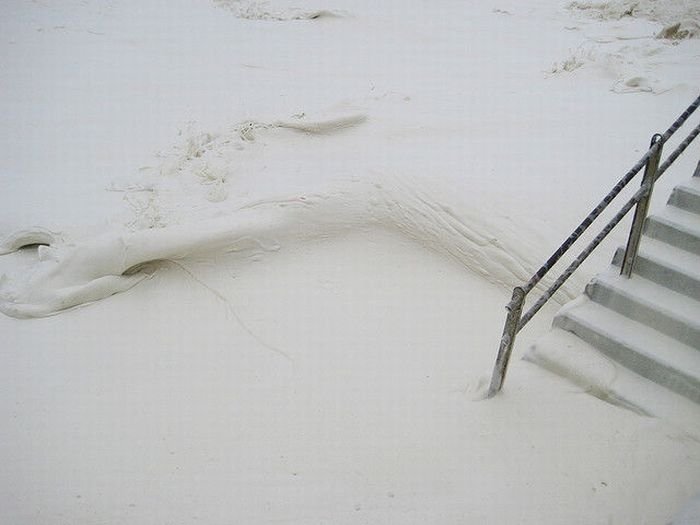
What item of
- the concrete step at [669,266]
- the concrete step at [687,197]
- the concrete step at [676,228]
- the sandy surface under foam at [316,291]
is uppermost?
the concrete step at [687,197]

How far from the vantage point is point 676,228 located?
297 centimetres

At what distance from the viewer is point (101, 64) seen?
7.98m

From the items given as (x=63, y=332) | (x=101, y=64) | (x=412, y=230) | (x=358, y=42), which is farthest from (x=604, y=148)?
(x=101, y=64)

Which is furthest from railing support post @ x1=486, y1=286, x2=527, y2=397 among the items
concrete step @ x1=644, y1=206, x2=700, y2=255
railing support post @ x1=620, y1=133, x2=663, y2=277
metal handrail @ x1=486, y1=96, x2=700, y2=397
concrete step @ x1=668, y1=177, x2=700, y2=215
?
concrete step @ x1=668, y1=177, x2=700, y2=215

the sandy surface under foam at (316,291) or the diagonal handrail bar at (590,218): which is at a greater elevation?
the diagonal handrail bar at (590,218)

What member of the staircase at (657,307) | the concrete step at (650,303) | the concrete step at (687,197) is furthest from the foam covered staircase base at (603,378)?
the concrete step at (687,197)

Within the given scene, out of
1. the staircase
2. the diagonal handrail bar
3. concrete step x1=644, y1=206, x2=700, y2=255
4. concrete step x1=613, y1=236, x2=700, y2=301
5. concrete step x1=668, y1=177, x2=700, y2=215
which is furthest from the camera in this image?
concrete step x1=668, y1=177, x2=700, y2=215

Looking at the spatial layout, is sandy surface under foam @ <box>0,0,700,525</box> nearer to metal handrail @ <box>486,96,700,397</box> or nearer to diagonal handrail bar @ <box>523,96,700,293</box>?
metal handrail @ <box>486,96,700,397</box>

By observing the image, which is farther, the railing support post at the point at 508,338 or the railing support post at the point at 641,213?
the railing support post at the point at 641,213

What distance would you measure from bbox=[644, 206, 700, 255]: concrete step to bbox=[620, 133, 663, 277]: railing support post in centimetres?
25

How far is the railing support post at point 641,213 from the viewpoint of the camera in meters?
2.62

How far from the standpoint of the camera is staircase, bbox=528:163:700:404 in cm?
262

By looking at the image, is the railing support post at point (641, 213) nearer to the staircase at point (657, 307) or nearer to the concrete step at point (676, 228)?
the staircase at point (657, 307)

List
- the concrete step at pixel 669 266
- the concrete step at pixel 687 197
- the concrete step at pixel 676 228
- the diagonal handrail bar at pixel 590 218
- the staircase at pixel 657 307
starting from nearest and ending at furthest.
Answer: the diagonal handrail bar at pixel 590 218 < the staircase at pixel 657 307 < the concrete step at pixel 669 266 < the concrete step at pixel 676 228 < the concrete step at pixel 687 197
